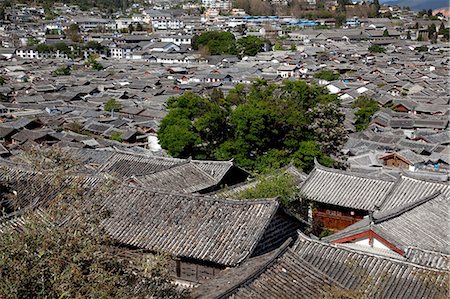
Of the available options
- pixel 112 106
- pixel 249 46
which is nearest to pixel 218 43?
pixel 249 46

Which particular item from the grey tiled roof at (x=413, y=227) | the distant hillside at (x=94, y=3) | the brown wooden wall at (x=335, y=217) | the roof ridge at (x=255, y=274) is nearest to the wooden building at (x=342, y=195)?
the brown wooden wall at (x=335, y=217)

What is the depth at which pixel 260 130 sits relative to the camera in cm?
2223

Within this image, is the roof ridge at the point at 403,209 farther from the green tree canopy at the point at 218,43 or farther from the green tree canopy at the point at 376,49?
the green tree canopy at the point at 376,49

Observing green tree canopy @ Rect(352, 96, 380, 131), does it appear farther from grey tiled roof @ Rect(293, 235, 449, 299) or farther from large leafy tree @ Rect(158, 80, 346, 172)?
grey tiled roof @ Rect(293, 235, 449, 299)

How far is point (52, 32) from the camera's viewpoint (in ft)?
342

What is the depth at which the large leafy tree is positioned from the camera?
73.0 feet

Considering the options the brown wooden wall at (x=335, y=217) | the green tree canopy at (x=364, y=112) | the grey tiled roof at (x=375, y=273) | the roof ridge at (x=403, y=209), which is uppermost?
the grey tiled roof at (x=375, y=273)

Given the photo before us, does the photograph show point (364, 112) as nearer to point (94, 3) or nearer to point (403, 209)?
point (403, 209)

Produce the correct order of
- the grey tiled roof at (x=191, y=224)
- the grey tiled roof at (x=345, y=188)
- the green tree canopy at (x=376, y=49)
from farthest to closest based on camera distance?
the green tree canopy at (x=376, y=49) → the grey tiled roof at (x=345, y=188) → the grey tiled roof at (x=191, y=224)

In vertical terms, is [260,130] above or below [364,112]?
above

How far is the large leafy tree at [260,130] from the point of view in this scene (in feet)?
73.0

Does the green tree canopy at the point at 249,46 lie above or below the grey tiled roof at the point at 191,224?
below

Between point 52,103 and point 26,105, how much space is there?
85.2 inches

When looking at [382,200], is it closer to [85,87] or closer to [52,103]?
[52,103]
